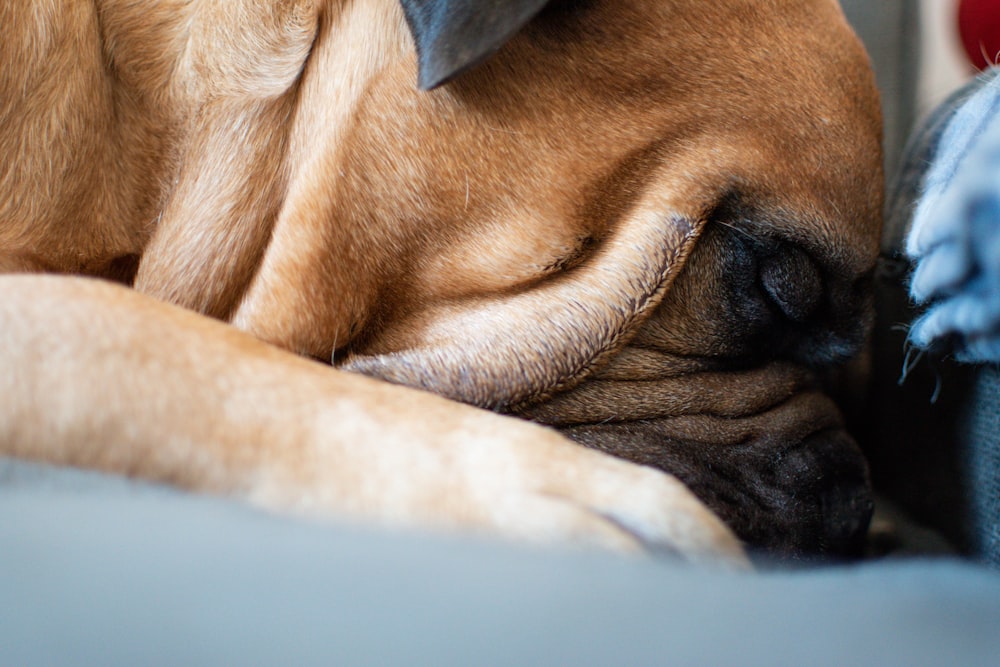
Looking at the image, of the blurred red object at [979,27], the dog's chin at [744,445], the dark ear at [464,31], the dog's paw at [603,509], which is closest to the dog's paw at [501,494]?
the dog's paw at [603,509]

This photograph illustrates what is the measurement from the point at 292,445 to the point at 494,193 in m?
0.37

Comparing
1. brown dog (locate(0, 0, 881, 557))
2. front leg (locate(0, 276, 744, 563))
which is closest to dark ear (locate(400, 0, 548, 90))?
brown dog (locate(0, 0, 881, 557))

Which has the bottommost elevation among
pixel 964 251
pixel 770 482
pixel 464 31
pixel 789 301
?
pixel 770 482

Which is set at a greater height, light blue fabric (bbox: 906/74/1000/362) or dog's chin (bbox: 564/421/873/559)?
light blue fabric (bbox: 906/74/1000/362)

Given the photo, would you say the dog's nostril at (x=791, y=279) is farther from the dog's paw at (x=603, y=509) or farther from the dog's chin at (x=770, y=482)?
the dog's paw at (x=603, y=509)

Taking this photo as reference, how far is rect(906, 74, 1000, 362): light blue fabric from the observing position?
0.57 metres

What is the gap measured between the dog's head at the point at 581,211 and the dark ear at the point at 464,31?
8 centimetres

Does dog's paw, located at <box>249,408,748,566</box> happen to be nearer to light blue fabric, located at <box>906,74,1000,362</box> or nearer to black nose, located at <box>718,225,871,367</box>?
light blue fabric, located at <box>906,74,1000,362</box>

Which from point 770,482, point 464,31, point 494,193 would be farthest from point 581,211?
point 770,482

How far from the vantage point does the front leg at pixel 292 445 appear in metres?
0.48

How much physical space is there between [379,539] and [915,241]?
53cm

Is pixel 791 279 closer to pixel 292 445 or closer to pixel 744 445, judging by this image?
pixel 744 445

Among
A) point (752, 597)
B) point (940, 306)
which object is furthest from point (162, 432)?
point (940, 306)

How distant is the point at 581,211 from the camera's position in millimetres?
785
